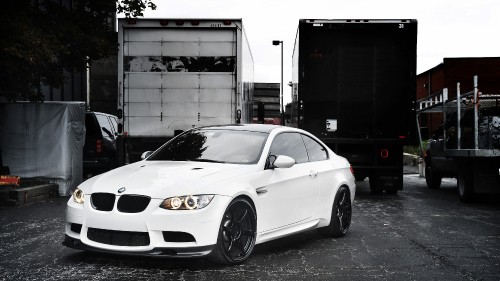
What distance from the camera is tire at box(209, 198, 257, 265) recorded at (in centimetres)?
650

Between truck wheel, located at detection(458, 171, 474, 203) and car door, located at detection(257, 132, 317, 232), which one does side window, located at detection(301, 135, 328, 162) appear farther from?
truck wheel, located at detection(458, 171, 474, 203)

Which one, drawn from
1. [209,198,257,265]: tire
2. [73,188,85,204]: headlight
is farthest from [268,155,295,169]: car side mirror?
[73,188,85,204]: headlight

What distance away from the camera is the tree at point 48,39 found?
13.0 metres

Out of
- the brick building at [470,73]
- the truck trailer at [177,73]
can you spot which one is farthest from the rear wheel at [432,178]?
the brick building at [470,73]

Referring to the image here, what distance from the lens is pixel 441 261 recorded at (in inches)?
283

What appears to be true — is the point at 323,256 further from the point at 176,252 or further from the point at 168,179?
the point at 168,179

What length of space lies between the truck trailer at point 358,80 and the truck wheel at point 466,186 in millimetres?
1442


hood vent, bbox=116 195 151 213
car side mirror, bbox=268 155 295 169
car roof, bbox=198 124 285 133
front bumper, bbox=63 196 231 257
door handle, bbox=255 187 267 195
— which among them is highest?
car roof, bbox=198 124 285 133

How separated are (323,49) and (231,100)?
92.2 inches

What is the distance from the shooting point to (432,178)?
1758 centimetres

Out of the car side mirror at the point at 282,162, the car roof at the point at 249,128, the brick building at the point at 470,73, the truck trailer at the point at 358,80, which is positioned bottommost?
the car side mirror at the point at 282,162

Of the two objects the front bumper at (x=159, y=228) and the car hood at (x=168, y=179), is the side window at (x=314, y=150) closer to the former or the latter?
the car hood at (x=168, y=179)

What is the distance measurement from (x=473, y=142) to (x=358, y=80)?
2736 millimetres

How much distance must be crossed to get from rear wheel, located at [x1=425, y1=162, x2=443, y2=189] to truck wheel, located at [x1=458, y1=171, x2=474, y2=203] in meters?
3.74
